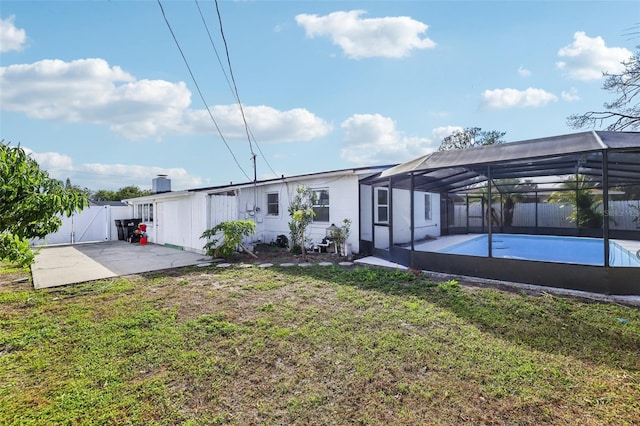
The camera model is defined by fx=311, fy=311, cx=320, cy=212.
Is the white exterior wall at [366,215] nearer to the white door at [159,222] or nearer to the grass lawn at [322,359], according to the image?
the grass lawn at [322,359]

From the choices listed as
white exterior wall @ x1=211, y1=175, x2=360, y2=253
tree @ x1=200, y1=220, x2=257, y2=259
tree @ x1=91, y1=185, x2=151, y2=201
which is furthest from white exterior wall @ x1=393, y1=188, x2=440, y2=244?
tree @ x1=91, y1=185, x2=151, y2=201

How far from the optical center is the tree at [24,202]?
8.66ft

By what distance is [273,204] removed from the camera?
1323 cm

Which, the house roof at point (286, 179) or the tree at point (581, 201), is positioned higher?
the house roof at point (286, 179)

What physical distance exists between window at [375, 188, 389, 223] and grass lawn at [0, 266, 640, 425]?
4920 millimetres

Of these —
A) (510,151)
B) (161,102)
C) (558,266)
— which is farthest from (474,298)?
(161,102)

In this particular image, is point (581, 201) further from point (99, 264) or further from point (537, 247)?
point (99, 264)

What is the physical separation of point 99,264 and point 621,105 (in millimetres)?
20658

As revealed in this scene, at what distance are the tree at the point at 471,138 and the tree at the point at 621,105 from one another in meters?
11.2

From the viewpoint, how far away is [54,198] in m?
2.88

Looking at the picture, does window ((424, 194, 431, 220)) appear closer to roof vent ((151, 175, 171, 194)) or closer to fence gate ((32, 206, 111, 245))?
roof vent ((151, 175, 171, 194))

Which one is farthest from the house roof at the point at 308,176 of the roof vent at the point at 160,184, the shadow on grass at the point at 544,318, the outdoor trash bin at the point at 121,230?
the outdoor trash bin at the point at 121,230

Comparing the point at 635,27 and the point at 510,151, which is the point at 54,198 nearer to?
the point at 510,151

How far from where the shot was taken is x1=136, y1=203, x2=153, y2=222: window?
53.0 feet
